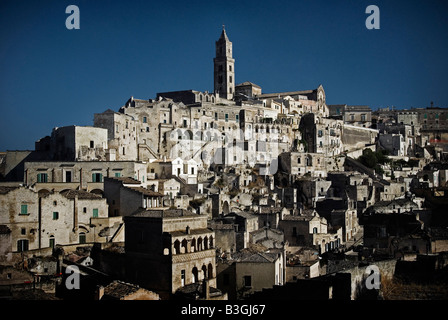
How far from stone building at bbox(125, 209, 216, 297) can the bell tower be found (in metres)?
56.3

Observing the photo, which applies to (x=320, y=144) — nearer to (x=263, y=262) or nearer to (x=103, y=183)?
(x=103, y=183)

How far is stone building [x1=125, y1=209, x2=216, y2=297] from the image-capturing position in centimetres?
2595

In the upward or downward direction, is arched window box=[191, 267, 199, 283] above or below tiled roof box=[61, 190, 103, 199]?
below

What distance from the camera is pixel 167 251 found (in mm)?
26312

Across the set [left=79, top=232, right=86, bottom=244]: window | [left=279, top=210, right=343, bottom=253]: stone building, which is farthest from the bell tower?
[left=79, top=232, right=86, bottom=244]: window

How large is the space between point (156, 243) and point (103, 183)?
48.8 ft

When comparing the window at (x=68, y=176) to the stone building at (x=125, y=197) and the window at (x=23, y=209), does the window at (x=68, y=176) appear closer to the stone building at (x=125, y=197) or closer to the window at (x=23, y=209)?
the stone building at (x=125, y=197)

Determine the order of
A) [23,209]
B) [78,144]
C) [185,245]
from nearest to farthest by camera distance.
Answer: [185,245] < [23,209] < [78,144]

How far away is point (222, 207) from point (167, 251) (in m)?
18.6

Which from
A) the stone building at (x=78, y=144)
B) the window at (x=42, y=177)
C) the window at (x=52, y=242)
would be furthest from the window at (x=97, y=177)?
the window at (x=52, y=242)

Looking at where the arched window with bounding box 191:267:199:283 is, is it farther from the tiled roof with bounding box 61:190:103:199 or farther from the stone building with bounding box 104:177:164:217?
the tiled roof with bounding box 61:190:103:199

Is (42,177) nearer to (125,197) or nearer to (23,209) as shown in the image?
(125,197)


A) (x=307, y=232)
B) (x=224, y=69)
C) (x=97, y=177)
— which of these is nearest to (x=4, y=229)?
(x=97, y=177)

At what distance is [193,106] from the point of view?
223ft
